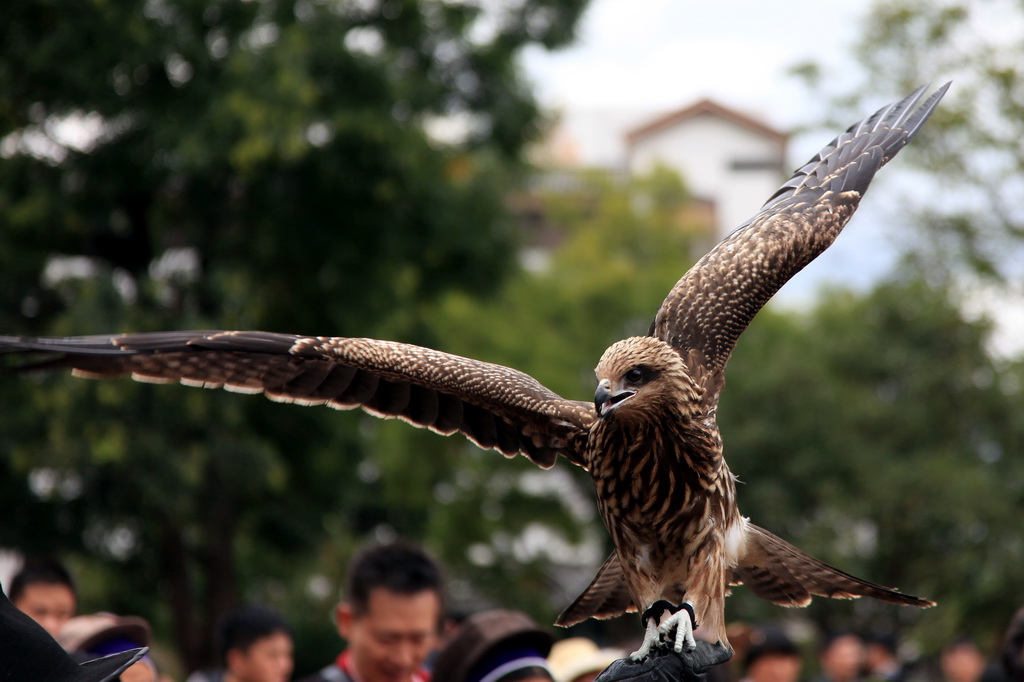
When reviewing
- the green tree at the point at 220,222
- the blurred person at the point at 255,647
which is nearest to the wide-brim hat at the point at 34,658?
the blurred person at the point at 255,647

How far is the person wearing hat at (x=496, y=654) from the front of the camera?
4605mm

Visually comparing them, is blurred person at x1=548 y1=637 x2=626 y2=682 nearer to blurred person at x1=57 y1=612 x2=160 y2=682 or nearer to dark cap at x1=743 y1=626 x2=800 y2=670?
dark cap at x1=743 y1=626 x2=800 y2=670

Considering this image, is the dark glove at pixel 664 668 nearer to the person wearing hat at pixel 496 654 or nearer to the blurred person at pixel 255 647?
the person wearing hat at pixel 496 654

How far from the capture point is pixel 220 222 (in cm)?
1391

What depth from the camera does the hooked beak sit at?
335cm

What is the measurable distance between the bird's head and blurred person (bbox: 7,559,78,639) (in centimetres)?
354

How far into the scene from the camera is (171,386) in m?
12.2

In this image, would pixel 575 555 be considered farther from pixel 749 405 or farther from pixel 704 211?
pixel 704 211

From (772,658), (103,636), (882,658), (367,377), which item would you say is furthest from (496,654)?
(882,658)

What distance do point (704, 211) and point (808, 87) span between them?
21.2m

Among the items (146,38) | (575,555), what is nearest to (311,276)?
(146,38)

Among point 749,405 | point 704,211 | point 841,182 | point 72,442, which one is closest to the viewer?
point 841,182

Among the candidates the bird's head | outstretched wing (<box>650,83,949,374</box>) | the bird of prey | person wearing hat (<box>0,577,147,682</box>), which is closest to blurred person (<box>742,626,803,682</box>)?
the bird of prey

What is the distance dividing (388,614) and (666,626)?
189 centimetres
